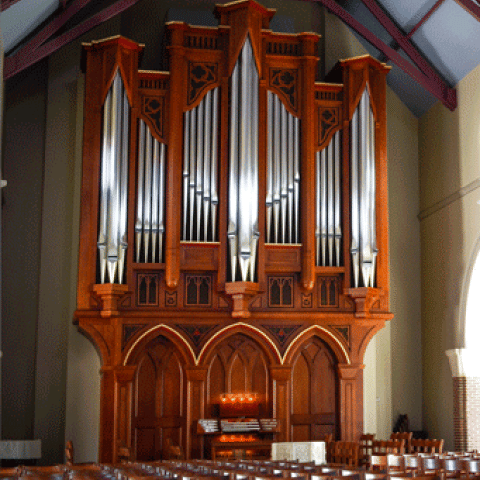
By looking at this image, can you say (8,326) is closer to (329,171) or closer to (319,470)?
(329,171)

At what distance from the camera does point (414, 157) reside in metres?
18.5

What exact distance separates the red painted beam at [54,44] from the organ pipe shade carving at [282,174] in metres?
3.22

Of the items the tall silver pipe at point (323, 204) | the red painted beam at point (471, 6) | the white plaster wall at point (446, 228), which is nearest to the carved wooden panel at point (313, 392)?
the tall silver pipe at point (323, 204)

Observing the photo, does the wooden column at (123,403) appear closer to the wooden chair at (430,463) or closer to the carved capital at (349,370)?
the carved capital at (349,370)

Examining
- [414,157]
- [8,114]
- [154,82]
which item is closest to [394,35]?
[414,157]

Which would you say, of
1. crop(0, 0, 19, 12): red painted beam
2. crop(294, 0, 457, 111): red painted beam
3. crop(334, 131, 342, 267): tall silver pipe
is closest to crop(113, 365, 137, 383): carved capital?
crop(334, 131, 342, 267): tall silver pipe

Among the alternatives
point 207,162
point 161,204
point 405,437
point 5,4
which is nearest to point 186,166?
point 207,162

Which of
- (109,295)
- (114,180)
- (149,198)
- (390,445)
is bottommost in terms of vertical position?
(390,445)

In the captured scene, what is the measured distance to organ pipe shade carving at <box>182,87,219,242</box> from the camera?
15.7 meters

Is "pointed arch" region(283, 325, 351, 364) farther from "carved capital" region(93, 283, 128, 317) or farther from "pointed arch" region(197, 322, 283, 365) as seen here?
"carved capital" region(93, 283, 128, 317)

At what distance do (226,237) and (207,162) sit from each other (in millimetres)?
1398

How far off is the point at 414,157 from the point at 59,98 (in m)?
7.24

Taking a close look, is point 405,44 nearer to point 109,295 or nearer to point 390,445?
point 109,295

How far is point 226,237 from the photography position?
15.6m
